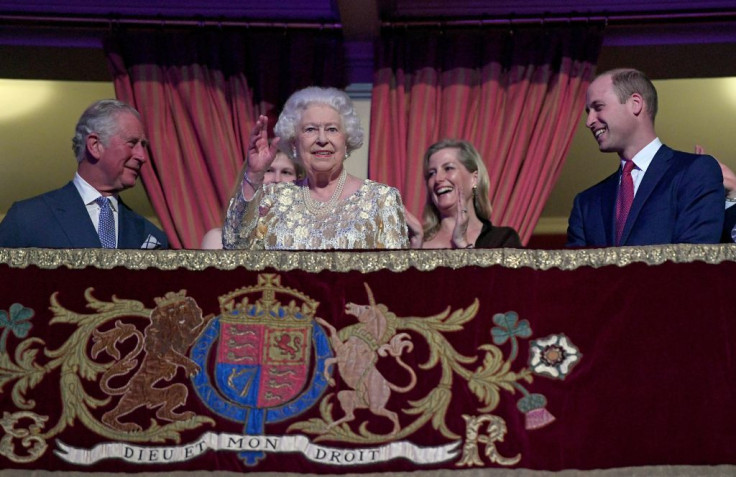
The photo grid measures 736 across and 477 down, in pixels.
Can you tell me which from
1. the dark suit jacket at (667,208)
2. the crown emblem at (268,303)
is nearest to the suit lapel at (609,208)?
the dark suit jacket at (667,208)

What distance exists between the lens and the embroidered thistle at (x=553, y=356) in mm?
2471

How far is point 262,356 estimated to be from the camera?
2.50m

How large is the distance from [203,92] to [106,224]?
6.02 ft

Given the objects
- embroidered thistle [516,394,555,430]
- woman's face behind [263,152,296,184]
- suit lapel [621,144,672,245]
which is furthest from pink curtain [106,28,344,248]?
embroidered thistle [516,394,555,430]

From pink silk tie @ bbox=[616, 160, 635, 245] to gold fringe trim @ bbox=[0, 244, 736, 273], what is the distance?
1.63ft

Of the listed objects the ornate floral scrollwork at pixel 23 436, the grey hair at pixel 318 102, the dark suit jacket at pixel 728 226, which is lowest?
the ornate floral scrollwork at pixel 23 436

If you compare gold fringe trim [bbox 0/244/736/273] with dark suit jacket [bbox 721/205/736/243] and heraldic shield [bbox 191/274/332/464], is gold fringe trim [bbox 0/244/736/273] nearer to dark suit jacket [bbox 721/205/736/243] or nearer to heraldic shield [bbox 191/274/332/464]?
heraldic shield [bbox 191/274/332/464]

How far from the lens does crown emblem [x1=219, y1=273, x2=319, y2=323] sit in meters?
2.53

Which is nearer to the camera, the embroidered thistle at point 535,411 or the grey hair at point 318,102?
the embroidered thistle at point 535,411

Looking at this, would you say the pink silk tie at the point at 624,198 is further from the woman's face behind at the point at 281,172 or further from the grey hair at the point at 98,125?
the grey hair at the point at 98,125

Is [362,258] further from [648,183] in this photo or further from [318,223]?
[648,183]

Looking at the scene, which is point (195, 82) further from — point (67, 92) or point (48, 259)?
point (48, 259)

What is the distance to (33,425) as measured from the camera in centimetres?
245

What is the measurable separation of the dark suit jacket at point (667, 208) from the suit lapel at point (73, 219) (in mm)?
1553
